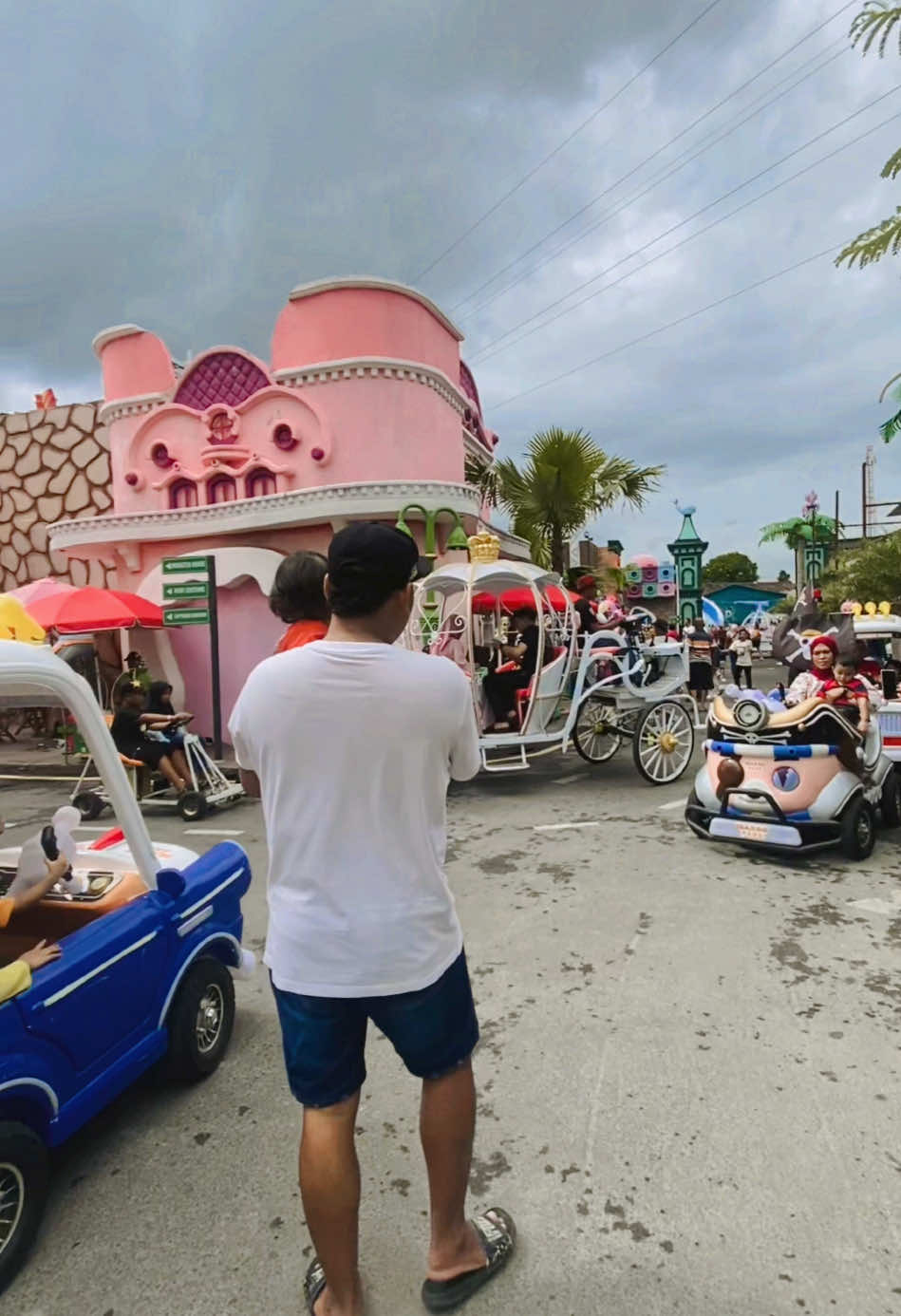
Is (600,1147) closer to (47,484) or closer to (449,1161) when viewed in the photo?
(449,1161)

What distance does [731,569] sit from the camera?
8006 cm

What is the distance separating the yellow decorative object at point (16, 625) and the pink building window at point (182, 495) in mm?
9543

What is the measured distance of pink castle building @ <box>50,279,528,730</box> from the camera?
1037 centimetres

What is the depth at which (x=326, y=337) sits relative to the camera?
10.5 metres

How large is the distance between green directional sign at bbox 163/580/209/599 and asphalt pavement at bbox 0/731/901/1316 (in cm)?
607

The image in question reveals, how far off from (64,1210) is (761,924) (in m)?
3.29

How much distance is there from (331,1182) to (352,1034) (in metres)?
0.29

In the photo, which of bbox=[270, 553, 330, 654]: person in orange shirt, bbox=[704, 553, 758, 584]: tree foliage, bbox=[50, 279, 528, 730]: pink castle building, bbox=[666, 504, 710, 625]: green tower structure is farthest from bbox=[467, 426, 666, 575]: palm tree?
bbox=[704, 553, 758, 584]: tree foliage

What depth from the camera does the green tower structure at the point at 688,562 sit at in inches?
1156

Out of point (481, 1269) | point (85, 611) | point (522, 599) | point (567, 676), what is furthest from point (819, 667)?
point (85, 611)

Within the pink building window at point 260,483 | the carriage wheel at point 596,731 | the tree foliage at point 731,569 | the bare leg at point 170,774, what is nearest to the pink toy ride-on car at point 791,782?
the carriage wheel at point 596,731

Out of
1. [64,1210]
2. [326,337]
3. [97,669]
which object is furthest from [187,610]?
[64,1210]

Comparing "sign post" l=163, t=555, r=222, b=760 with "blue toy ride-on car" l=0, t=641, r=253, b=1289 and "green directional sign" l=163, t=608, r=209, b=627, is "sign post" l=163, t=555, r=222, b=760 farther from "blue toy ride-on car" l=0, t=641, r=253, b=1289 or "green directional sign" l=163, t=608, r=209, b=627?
"blue toy ride-on car" l=0, t=641, r=253, b=1289

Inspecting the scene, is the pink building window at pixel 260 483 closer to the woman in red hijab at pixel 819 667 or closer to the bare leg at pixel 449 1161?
the woman in red hijab at pixel 819 667
